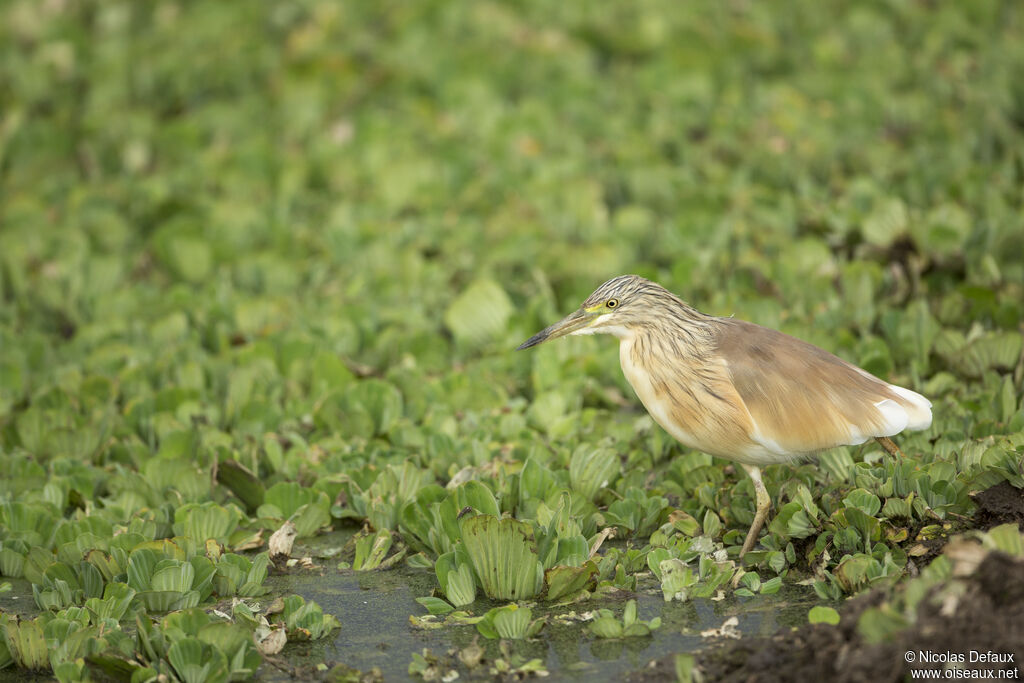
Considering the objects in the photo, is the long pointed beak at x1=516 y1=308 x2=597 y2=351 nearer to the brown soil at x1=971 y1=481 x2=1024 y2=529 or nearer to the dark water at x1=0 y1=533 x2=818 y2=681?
the dark water at x1=0 y1=533 x2=818 y2=681

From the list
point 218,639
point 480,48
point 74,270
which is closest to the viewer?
point 218,639

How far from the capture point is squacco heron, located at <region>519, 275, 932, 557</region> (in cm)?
469

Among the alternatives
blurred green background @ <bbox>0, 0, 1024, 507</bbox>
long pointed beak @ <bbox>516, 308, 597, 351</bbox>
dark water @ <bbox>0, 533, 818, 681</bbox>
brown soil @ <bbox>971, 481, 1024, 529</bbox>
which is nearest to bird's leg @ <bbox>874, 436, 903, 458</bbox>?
brown soil @ <bbox>971, 481, 1024, 529</bbox>

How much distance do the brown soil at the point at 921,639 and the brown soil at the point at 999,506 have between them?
80 cm

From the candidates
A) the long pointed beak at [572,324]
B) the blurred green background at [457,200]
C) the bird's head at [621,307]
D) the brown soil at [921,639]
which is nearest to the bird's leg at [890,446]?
the blurred green background at [457,200]

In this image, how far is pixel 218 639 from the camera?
4148 millimetres

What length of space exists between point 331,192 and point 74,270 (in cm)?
216

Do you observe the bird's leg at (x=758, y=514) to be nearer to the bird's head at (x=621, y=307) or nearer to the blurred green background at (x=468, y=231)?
the blurred green background at (x=468, y=231)

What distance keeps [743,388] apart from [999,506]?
3.45 ft

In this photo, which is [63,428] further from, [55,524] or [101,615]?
[101,615]

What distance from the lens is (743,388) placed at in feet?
15.8

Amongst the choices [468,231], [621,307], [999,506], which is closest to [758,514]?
[999,506]

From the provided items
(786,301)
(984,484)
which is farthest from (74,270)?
(984,484)

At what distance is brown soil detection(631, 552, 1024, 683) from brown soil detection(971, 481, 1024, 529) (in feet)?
2.62
